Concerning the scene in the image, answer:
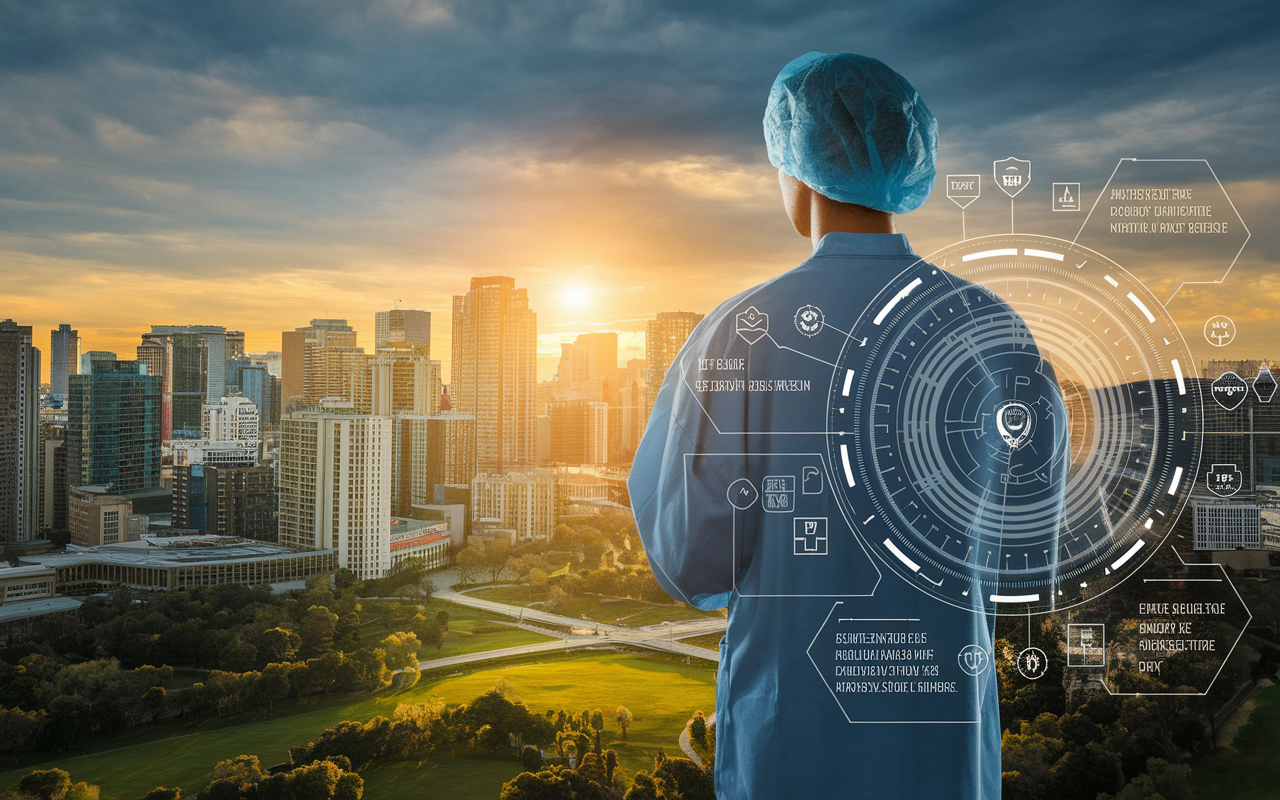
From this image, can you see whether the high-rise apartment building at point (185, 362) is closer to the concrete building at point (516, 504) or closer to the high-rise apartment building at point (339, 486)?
the high-rise apartment building at point (339, 486)

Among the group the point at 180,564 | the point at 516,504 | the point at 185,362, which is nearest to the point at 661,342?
the point at 516,504

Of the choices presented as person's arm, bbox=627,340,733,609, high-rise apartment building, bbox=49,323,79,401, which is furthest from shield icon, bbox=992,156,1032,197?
high-rise apartment building, bbox=49,323,79,401

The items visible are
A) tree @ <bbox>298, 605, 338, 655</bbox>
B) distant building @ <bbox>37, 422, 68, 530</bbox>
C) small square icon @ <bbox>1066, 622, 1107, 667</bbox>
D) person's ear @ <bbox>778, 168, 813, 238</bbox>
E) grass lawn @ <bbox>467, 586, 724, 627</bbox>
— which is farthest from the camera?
distant building @ <bbox>37, 422, 68, 530</bbox>

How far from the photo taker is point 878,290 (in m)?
1.20

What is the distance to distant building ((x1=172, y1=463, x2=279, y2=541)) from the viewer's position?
11.7ft

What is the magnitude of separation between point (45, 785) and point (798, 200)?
10.5 ft

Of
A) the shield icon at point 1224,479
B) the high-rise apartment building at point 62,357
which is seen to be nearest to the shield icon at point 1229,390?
the shield icon at point 1224,479

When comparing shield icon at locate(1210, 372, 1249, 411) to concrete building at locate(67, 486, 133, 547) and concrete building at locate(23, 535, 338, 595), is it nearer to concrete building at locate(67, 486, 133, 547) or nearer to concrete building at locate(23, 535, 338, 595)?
concrete building at locate(23, 535, 338, 595)

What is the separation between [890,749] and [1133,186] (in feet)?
5.59

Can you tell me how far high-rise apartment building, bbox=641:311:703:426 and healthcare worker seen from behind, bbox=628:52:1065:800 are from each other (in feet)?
4.38

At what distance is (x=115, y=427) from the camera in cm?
352

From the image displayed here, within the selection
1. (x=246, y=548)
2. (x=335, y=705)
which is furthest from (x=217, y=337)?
(x=335, y=705)

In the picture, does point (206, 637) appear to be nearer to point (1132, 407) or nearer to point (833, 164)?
point (833, 164)

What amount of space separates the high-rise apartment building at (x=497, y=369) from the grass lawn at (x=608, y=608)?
22.2 inches
